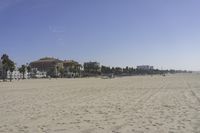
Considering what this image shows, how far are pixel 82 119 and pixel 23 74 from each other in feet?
320

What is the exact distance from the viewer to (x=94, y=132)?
29.9 feet

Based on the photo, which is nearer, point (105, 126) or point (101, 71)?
point (105, 126)

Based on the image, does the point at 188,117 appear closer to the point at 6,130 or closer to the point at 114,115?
the point at 114,115

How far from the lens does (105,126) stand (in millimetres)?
10031

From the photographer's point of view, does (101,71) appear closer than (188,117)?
No

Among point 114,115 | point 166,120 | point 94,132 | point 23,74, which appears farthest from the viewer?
point 23,74

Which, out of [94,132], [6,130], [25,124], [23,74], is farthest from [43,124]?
[23,74]

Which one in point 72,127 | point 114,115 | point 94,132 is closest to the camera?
point 94,132

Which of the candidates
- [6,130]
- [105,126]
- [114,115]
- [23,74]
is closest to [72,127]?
[105,126]

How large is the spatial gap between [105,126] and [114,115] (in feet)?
8.21

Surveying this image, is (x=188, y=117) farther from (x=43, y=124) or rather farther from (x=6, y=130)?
(x=6, y=130)

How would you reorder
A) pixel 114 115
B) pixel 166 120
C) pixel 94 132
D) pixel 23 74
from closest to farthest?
pixel 94 132 → pixel 166 120 → pixel 114 115 → pixel 23 74

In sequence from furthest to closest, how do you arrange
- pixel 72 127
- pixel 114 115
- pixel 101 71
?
pixel 101 71, pixel 114 115, pixel 72 127

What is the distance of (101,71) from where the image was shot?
181 meters
